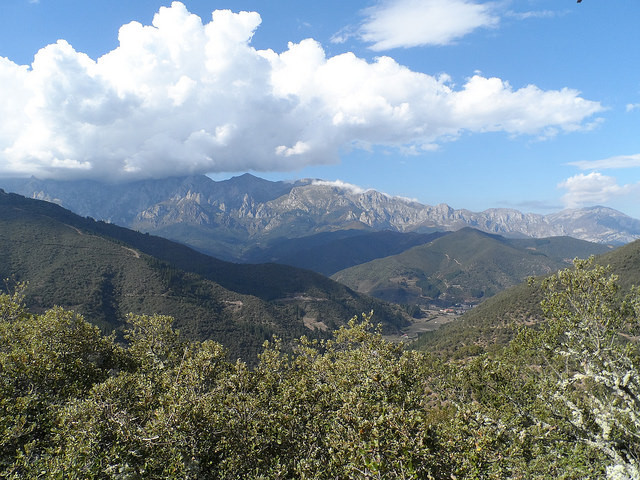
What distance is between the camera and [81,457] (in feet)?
56.7

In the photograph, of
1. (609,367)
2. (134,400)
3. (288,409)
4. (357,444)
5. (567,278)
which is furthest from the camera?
(567,278)

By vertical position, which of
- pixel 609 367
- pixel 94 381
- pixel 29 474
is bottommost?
pixel 94 381

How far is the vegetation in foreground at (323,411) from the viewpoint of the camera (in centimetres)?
1577

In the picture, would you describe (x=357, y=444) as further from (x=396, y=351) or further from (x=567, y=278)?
(x=567, y=278)

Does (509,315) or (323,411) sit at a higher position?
(323,411)

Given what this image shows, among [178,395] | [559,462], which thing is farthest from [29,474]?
[559,462]

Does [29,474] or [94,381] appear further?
[94,381]

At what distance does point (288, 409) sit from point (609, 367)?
92.4 ft

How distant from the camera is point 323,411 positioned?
2477 cm

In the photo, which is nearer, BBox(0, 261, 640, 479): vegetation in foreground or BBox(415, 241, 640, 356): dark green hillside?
BBox(0, 261, 640, 479): vegetation in foreground

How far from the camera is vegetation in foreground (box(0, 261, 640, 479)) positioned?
51.8 feet

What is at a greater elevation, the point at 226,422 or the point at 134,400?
the point at 226,422

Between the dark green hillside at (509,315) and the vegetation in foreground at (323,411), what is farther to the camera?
the dark green hillside at (509,315)

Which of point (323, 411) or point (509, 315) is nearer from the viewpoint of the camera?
point (323, 411)
